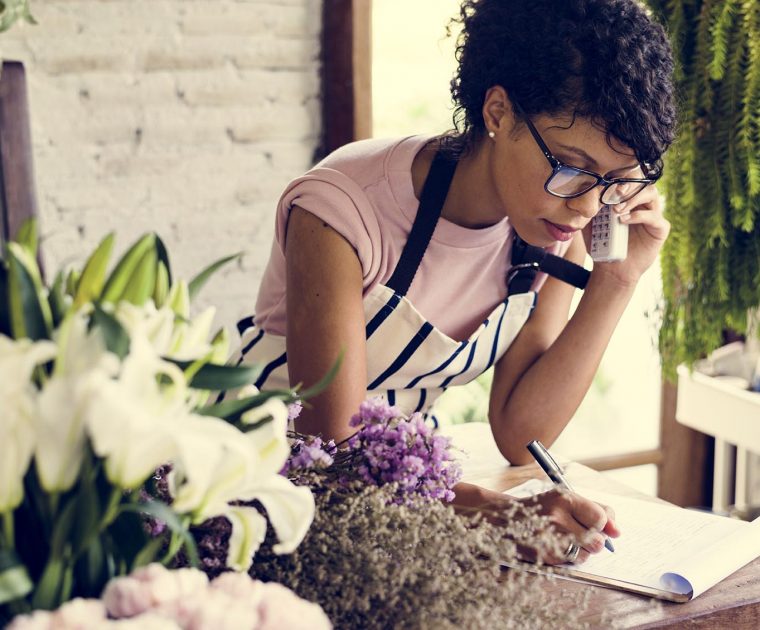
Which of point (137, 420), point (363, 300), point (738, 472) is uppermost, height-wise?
point (137, 420)

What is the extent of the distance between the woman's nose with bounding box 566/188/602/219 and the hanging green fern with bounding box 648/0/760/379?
76 cm

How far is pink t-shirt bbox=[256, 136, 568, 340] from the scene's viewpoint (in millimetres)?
1456

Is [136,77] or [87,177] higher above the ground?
[136,77]

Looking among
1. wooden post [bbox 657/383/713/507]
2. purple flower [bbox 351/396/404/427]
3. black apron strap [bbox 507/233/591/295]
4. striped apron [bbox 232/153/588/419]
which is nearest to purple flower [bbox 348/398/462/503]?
purple flower [bbox 351/396/404/427]

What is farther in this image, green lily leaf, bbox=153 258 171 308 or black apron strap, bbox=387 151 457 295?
black apron strap, bbox=387 151 457 295

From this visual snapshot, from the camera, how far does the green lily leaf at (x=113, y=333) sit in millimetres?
520

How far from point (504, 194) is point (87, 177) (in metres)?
1.04

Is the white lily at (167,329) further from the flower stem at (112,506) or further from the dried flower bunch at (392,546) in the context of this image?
the dried flower bunch at (392,546)

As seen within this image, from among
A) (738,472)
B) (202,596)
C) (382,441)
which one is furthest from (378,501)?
(738,472)

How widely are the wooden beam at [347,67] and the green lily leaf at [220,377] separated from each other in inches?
66.9

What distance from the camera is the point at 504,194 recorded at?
146 centimetres

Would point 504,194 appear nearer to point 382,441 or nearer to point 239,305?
point 382,441

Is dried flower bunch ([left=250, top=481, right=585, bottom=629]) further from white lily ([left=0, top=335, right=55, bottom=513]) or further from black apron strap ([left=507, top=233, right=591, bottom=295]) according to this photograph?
black apron strap ([left=507, top=233, right=591, bottom=295])

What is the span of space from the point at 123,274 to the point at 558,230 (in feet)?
3.15
